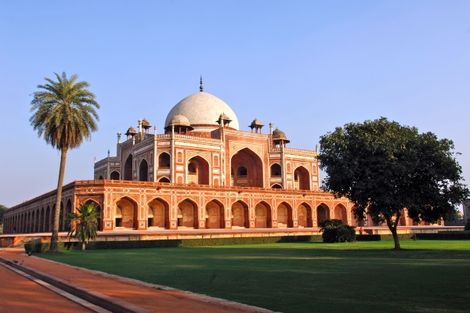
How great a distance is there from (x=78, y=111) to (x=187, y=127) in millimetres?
30006

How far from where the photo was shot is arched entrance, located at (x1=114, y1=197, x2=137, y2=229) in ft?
144

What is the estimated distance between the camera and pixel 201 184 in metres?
50.5

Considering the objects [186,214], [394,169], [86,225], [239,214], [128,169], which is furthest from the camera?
[128,169]

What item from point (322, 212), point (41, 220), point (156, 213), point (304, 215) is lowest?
point (304, 215)

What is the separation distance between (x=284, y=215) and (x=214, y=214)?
9622 millimetres


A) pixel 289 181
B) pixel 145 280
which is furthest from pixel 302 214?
pixel 145 280

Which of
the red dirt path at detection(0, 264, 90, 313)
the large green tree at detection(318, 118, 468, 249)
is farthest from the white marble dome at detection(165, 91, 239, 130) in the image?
the red dirt path at detection(0, 264, 90, 313)

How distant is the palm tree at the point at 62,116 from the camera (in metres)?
26.9

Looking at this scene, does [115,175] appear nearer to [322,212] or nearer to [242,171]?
[242,171]

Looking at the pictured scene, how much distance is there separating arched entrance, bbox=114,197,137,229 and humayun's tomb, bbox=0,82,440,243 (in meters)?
0.10

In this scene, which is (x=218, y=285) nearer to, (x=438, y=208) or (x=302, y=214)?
(x=438, y=208)

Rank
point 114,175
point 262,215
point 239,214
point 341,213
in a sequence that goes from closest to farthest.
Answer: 1. point 239,214
2. point 262,215
3. point 341,213
4. point 114,175

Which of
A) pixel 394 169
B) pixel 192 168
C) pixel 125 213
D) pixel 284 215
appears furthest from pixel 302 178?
pixel 394 169

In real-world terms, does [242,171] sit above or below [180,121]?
below
